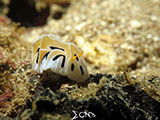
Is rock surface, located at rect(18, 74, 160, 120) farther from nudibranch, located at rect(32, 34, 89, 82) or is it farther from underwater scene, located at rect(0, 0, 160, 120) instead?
nudibranch, located at rect(32, 34, 89, 82)

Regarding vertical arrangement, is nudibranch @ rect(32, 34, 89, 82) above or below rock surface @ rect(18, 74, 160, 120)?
above

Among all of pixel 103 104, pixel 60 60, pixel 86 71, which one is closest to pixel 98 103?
pixel 103 104

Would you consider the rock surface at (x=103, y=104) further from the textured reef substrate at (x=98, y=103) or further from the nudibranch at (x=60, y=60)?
the nudibranch at (x=60, y=60)

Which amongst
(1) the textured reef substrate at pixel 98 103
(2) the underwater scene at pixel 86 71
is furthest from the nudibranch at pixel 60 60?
(1) the textured reef substrate at pixel 98 103

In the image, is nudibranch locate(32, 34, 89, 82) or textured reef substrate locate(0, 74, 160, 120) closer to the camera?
textured reef substrate locate(0, 74, 160, 120)

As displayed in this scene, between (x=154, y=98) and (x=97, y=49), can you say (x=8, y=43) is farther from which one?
(x=154, y=98)

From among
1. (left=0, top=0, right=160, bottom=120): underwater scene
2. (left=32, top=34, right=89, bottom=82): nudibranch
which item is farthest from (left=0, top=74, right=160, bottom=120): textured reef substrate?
(left=32, top=34, right=89, bottom=82): nudibranch

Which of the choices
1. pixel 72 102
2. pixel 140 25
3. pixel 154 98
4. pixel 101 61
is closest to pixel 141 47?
pixel 140 25
